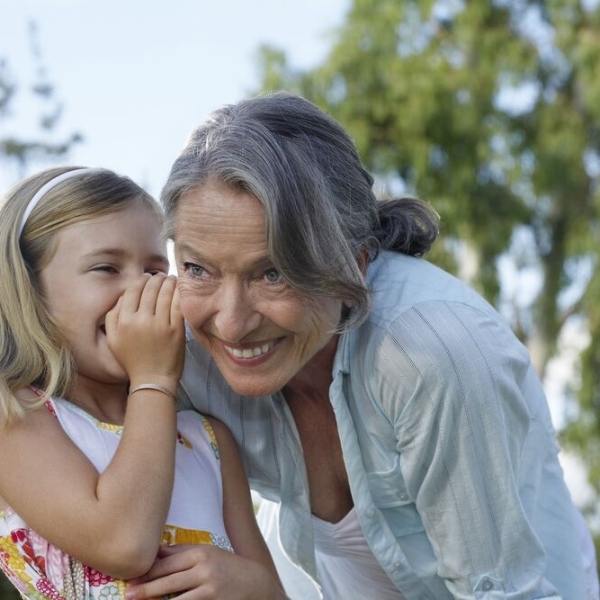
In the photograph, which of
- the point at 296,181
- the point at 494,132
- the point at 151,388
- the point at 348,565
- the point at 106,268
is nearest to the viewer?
the point at 296,181

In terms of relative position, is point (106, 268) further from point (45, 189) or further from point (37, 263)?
point (45, 189)

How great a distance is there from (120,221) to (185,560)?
887 millimetres

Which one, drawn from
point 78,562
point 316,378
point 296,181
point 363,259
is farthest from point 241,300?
point 78,562

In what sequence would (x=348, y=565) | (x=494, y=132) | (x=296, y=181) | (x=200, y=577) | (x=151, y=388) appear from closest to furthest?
(x=296, y=181) → (x=200, y=577) → (x=151, y=388) → (x=348, y=565) → (x=494, y=132)

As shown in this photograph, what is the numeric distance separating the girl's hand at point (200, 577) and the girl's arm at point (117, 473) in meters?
0.06

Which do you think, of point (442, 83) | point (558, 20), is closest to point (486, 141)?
point (442, 83)

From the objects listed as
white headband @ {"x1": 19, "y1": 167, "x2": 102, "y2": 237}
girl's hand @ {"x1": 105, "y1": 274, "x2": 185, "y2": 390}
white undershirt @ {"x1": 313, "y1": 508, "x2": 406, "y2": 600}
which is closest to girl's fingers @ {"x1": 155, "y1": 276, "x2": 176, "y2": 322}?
girl's hand @ {"x1": 105, "y1": 274, "x2": 185, "y2": 390}

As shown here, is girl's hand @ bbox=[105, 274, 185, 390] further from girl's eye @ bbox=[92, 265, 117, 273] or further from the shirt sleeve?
the shirt sleeve

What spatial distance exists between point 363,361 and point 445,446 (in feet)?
0.98

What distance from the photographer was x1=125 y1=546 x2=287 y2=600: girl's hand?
2793 millimetres

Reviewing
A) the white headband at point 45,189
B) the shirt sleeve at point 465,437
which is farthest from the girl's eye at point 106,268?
the shirt sleeve at point 465,437

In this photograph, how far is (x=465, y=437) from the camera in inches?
114

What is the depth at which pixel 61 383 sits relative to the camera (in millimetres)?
3020

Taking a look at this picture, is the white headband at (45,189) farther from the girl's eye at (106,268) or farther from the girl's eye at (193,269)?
the girl's eye at (193,269)
